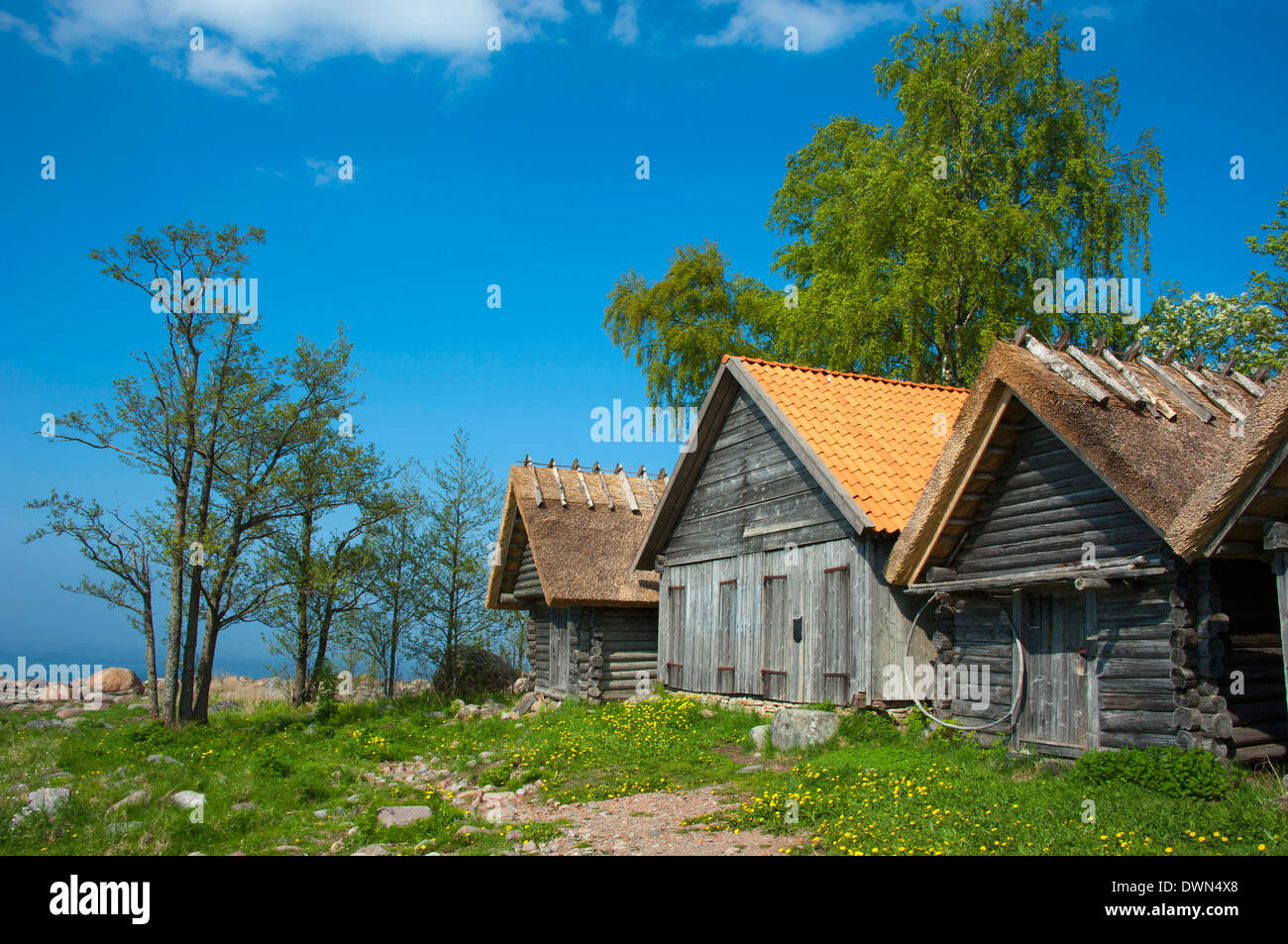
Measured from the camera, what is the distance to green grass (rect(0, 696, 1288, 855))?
776 centimetres

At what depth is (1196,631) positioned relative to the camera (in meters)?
9.31

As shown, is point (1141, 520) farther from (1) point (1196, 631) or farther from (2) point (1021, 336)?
(2) point (1021, 336)

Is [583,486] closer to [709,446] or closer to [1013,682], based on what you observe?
[709,446]

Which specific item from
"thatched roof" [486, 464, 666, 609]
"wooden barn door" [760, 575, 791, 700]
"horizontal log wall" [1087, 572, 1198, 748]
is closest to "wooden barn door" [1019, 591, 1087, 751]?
"horizontal log wall" [1087, 572, 1198, 748]

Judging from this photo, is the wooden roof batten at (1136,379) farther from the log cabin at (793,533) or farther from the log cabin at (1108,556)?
the log cabin at (793,533)

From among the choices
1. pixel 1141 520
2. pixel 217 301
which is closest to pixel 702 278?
pixel 217 301

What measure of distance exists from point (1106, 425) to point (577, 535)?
1450 cm

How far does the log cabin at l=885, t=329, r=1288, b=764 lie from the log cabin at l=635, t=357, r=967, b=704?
125 cm

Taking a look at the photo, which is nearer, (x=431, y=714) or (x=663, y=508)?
(x=663, y=508)

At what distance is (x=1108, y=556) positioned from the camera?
10250 mm

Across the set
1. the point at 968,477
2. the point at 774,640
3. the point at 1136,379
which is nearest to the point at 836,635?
the point at 774,640

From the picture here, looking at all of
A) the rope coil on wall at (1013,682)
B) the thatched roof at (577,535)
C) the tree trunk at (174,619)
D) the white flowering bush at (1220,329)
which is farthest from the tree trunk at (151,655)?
the white flowering bush at (1220,329)

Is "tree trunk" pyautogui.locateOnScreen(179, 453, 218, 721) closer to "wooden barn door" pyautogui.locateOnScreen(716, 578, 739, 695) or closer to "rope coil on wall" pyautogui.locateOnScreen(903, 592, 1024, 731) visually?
"wooden barn door" pyautogui.locateOnScreen(716, 578, 739, 695)

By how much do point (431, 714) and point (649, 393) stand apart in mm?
13599
